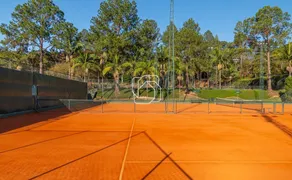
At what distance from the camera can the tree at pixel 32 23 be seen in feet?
141

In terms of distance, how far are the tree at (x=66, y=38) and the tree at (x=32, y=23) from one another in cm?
120

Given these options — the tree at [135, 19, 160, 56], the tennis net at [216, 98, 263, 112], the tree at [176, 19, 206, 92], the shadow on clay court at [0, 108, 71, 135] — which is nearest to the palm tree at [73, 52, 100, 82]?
the tree at [135, 19, 160, 56]

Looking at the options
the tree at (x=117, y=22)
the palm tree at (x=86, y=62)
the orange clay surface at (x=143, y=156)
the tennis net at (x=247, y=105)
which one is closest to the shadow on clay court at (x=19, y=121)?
the orange clay surface at (x=143, y=156)

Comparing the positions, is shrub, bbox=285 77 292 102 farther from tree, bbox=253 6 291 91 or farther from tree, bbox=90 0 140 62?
tree, bbox=90 0 140 62

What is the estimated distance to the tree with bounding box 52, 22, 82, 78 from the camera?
44.6 metres

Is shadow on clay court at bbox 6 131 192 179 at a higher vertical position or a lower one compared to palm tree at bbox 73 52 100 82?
lower

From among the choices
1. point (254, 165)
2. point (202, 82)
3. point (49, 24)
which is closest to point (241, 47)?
point (202, 82)

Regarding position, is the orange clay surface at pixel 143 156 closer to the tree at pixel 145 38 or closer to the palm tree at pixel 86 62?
the palm tree at pixel 86 62

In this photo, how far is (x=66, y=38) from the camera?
4562cm

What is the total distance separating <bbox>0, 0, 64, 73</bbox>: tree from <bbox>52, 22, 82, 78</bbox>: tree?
1198mm

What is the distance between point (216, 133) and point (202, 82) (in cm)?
5767

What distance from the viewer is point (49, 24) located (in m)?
44.9

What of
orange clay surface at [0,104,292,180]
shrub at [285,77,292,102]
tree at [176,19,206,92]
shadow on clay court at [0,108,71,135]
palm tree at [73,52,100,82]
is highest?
tree at [176,19,206,92]

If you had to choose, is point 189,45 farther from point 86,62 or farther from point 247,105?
point 247,105
